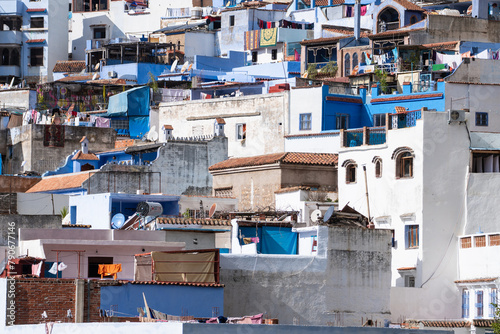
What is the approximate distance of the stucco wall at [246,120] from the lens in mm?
57656

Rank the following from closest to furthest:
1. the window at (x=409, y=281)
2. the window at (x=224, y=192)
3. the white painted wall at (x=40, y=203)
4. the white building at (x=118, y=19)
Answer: the window at (x=409, y=281), the white painted wall at (x=40, y=203), the window at (x=224, y=192), the white building at (x=118, y=19)

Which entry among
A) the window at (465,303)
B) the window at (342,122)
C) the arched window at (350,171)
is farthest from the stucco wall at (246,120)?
the window at (465,303)

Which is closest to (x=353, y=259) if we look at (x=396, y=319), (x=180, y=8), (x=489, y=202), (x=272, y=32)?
(x=396, y=319)

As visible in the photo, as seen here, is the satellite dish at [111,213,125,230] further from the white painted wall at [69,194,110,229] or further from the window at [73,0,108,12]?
the window at [73,0,108,12]

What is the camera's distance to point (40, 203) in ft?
155

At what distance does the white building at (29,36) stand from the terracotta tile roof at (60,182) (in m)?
39.9

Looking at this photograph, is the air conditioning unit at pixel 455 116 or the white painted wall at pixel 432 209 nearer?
the white painted wall at pixel 432 209

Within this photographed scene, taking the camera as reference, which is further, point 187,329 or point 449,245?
point 449,245

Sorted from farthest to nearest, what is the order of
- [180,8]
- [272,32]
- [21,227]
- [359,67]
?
[180,8], [272,32], [359,67], [21,227]

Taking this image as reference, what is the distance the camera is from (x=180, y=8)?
324 ft

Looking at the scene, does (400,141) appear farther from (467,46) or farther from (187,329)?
(467,46)

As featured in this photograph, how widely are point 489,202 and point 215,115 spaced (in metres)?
20.3

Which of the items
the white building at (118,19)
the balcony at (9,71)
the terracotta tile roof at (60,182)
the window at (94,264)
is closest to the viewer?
the window at (94,264)

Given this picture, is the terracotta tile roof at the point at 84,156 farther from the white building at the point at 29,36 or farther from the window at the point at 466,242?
the white building at the point at 29,36
